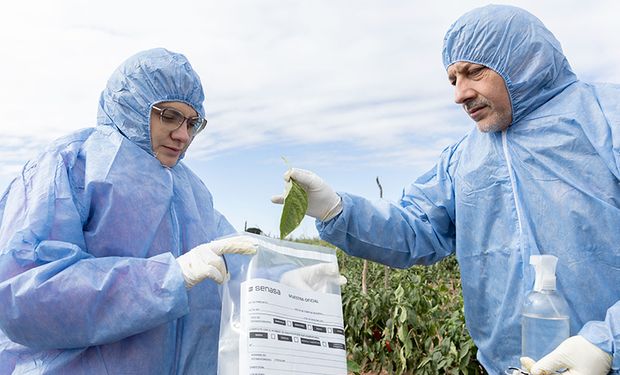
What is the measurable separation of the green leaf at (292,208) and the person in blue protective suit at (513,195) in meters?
0.10

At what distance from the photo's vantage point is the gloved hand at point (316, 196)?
2202 millimetres

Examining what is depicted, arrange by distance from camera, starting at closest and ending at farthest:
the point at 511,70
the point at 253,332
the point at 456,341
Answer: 1. the point at 253,332
2. the point at 511,70
3. the point at 456,341

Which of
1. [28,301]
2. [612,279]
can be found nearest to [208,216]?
[28,301]

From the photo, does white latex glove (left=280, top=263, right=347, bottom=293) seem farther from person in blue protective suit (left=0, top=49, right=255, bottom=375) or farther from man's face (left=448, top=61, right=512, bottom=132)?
man's face (left=448, top=61, right=512, bottom=132)

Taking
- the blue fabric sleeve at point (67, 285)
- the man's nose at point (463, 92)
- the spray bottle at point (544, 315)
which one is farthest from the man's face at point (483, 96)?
the blue fabric sleeve at point (67, 285)

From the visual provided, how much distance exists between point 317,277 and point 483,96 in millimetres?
943

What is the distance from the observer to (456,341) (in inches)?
139

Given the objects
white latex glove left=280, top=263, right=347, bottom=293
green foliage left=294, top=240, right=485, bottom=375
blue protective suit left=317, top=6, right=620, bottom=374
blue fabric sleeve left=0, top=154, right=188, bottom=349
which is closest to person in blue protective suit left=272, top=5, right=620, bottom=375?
blue protective suit left=317, top=6, right=620, bottom=374

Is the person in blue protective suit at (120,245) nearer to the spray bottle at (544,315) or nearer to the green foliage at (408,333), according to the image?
the spray bottle at (544,315)

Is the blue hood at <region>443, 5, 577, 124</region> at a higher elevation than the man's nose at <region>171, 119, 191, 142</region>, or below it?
higher

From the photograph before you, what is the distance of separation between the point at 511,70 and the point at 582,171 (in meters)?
0.43

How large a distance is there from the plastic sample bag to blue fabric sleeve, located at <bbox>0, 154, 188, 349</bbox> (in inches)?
8.1

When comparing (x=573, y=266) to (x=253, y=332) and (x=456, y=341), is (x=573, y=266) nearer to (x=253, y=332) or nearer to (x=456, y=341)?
(x=253, y=332)

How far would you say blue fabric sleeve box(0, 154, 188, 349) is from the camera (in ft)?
5.38
